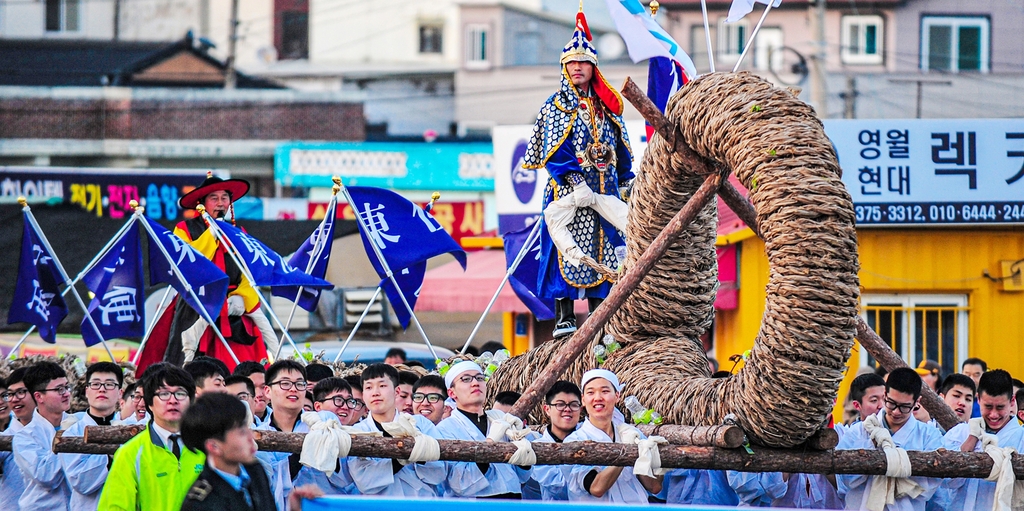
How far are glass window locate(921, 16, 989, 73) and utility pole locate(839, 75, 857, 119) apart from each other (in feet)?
9.72

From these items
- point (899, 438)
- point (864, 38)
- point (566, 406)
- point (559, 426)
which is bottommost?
point (899, 438)

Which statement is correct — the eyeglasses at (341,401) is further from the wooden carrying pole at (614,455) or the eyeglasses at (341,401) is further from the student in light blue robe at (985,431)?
the student in light blue robe at (985,431)

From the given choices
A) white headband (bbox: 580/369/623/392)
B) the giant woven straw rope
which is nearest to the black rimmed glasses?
white headband (bbox: 580/369/623/392)

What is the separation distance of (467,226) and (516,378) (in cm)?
2022

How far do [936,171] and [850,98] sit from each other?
22.8 m

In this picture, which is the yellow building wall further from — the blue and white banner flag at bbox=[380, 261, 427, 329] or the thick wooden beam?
the thick wooden beam

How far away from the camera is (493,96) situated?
154 ft

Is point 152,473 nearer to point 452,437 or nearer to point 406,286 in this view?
point 452,437

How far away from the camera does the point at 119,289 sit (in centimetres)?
1098

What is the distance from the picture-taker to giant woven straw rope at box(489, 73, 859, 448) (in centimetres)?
627

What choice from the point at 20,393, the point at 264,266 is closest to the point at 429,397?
the point at 20,393

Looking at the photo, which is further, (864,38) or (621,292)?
(864,38)

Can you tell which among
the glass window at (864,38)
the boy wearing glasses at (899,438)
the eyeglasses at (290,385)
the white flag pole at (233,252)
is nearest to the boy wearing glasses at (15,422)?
the eyeglasses at (290,385)

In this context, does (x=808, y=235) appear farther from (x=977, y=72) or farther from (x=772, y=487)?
(x=977, y=72)
